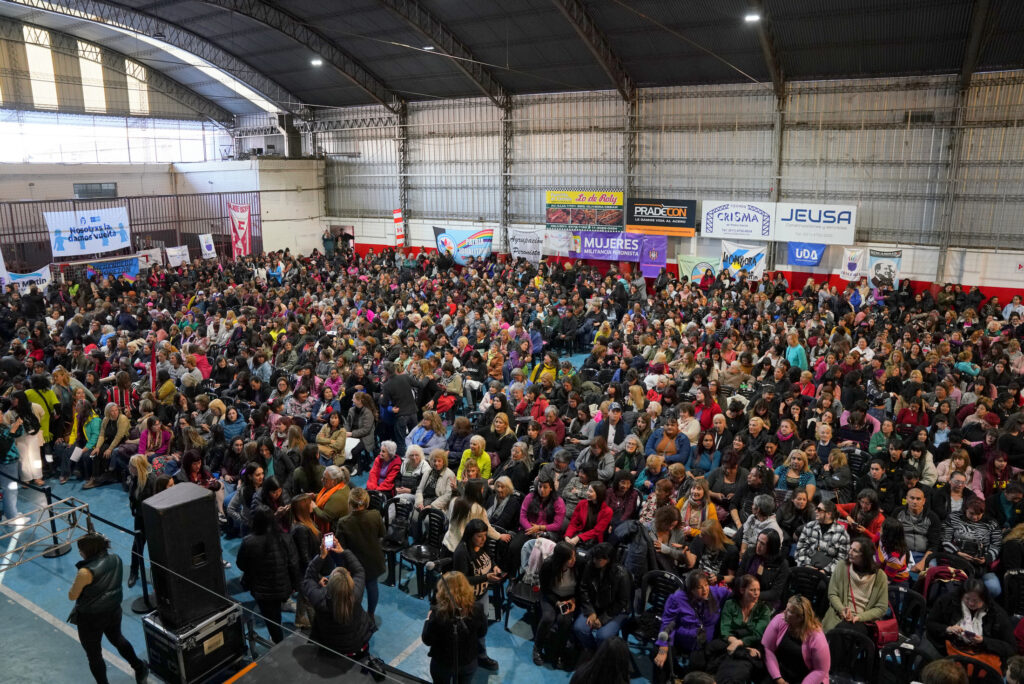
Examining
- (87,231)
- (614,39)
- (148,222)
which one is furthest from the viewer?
(148,222)

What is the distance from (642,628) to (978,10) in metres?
13.3

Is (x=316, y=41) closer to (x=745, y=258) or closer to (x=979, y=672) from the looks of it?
(x=745, y=258)

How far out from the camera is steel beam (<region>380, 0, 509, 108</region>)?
1764 cm

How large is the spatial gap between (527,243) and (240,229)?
10389 millimetres

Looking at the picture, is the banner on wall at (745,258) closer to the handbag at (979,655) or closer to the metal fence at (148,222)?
the handbag at (979,655)

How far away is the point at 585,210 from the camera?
66.1 feet

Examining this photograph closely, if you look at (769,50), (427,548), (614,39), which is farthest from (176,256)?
(427,548)

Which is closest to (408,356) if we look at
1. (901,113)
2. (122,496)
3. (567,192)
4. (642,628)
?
(122,496)

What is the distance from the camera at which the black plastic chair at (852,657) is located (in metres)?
4.34

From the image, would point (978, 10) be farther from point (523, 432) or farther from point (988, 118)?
point (523, 432)

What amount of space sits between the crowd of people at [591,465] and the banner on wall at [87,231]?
6.52m

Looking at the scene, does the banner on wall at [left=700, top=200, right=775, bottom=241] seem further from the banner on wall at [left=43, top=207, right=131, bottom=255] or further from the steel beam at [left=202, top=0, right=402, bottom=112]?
the banner on wall at [left=43, top=207, right=131, bottom=255]

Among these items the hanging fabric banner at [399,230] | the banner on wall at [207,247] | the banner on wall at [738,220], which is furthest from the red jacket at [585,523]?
the banner on wall at [207,247]

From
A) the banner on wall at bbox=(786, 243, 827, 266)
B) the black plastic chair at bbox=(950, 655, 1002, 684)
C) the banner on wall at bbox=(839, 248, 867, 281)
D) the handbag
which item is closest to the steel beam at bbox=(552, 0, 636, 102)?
the banner on wall at bbox=(786, 243, 827, 266)
